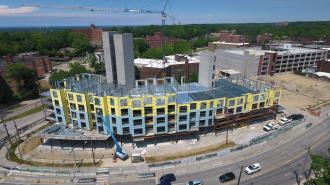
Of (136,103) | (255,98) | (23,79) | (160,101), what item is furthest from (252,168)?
(23,79)

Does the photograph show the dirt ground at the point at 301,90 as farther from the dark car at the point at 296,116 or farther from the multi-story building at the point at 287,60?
the dark car at the point at 296,116

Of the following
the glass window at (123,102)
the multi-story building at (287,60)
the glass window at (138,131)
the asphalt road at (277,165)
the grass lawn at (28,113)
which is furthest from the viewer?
the multi-story building at (287,60)

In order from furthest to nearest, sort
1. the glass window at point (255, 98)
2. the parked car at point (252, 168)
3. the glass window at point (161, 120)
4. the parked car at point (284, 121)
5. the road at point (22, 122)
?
the parked car at point (284, 121) < the road at point (22, 122) < the glass window at point (255, 98) < the glass window at point (161, 120) < the parked car at point (252, 168)

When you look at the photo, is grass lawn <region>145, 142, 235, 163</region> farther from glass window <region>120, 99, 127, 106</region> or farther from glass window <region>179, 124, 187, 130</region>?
glass window <region>120, 99, 127, 106</region>

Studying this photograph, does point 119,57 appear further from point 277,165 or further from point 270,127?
point 270,127

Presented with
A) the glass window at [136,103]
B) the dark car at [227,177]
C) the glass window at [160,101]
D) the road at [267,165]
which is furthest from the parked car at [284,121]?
the glass window at [136,103]

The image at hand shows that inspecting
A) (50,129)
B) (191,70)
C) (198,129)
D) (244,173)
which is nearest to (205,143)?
(198,129)
